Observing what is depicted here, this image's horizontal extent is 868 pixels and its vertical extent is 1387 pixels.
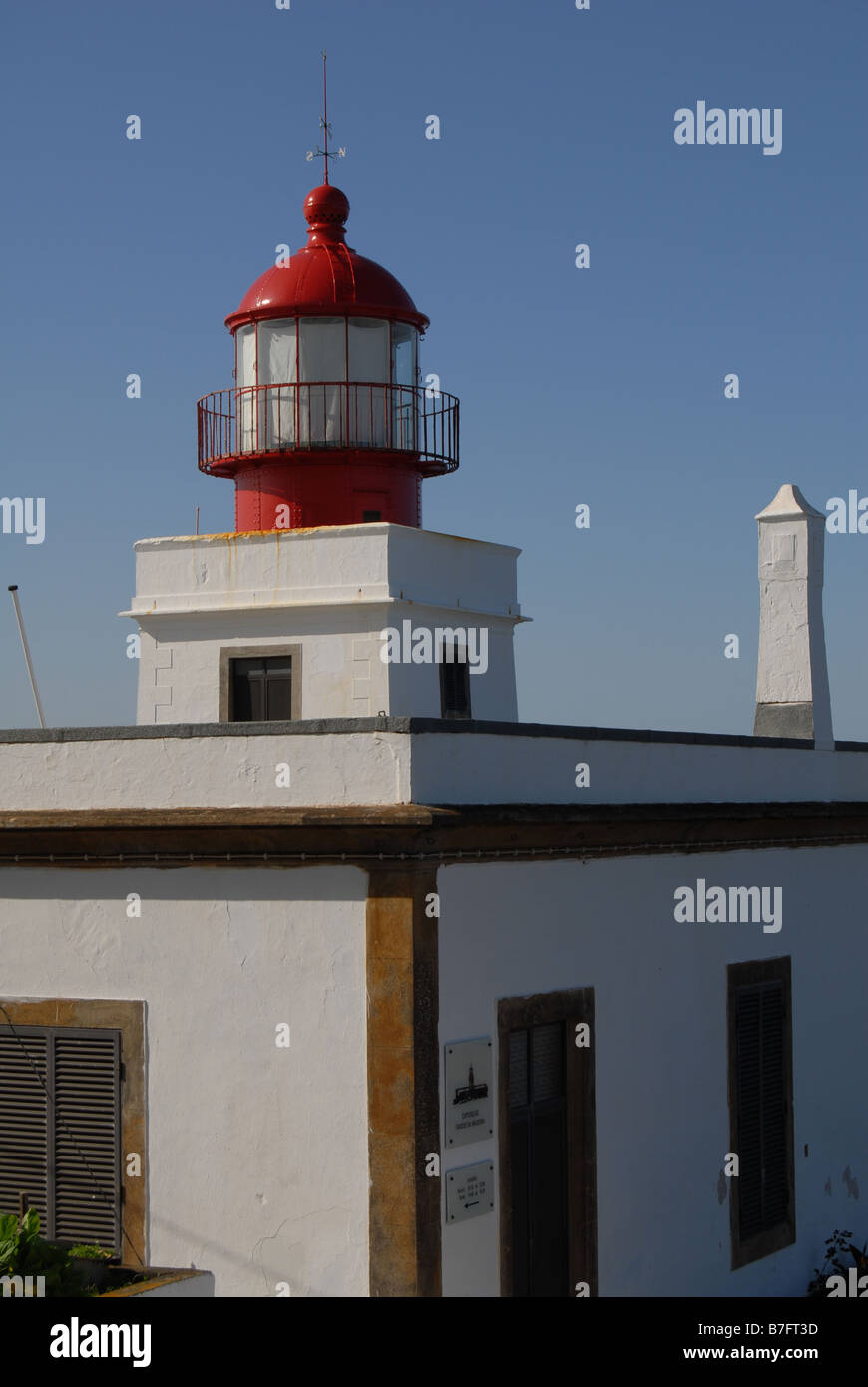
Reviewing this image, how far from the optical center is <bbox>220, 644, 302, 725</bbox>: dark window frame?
57.3 feet

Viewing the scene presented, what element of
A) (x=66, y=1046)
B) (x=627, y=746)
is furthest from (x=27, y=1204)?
(x=627, y=746)

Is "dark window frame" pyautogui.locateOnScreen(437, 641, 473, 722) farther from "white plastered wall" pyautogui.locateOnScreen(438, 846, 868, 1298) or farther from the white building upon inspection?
"white plastered wall" pyautogui.locateOnScreen(438, 846, 868, 1298)

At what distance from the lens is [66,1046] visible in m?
11.3

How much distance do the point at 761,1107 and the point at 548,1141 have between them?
9.70 feet

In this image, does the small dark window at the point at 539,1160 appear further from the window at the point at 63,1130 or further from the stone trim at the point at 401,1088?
the window at the point at 63,1130

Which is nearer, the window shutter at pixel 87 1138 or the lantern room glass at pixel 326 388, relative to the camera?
the window shutter at pixel 87 1138

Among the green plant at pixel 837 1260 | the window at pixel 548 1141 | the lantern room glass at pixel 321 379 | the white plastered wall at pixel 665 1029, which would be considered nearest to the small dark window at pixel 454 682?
the lantern room glass at pixel 321 379

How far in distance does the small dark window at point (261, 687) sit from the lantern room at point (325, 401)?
142cm

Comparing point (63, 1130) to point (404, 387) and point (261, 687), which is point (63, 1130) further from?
point (404, 387)

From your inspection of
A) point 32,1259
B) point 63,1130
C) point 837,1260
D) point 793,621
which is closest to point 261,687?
point 793,621

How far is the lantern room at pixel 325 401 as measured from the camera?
17844 millimetres

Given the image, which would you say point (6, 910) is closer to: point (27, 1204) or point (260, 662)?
point (27, 1204)
